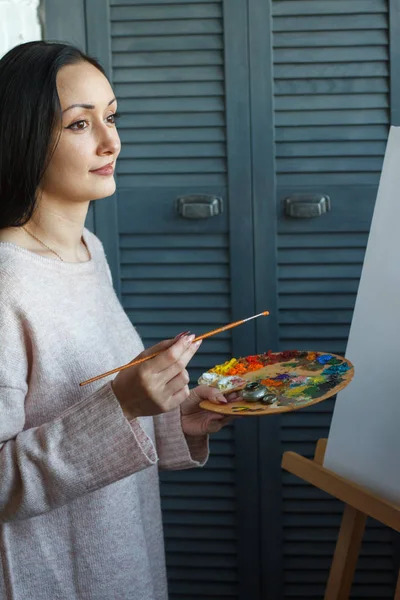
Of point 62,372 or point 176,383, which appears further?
point 62,372

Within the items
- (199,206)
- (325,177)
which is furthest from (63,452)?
(325,177)

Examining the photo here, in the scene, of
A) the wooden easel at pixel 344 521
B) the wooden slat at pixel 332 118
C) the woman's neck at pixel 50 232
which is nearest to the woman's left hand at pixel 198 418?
the wooden easel at pixel 344 521

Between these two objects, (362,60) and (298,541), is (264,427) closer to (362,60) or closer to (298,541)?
(298,541)

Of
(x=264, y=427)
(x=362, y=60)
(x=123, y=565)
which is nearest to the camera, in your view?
(x=123, y=565)

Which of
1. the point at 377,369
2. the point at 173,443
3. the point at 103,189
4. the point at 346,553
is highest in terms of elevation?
the point at 103,189

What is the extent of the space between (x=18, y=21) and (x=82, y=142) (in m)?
0.87

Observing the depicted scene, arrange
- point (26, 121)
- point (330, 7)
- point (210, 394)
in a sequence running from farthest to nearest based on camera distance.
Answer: point (330, 7) < point (210, 394) < point (26, 121)

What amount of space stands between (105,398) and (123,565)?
0.32 meters

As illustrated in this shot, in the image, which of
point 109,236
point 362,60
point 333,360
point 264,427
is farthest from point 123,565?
point 362,60

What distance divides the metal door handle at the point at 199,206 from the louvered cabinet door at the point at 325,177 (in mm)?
152

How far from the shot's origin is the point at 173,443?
1469mm

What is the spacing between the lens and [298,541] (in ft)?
6.70

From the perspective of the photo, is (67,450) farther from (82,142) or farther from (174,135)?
(174,135)

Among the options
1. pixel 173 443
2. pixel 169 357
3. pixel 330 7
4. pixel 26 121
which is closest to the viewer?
pixel 169 357
